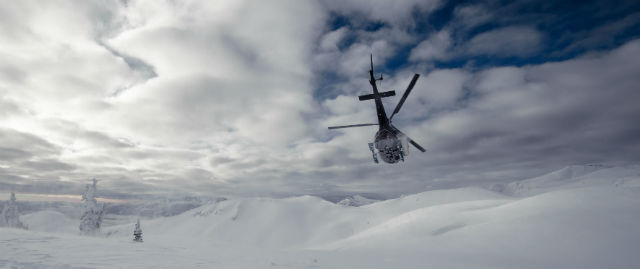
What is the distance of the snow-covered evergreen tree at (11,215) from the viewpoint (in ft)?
222

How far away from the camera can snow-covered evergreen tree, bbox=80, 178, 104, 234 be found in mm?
59750

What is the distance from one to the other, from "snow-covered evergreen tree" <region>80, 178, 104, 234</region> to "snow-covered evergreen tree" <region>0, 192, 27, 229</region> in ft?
80.5

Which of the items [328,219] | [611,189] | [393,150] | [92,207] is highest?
[393,150]

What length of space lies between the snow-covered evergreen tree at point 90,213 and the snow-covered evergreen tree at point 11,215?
24523 mm

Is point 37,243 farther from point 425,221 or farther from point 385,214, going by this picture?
point 385,214

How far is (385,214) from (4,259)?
151m

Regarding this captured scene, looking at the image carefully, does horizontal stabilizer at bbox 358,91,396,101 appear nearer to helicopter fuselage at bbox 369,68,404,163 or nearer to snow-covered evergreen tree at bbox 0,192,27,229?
helicopter fuselage at bbox 369,68,404,163

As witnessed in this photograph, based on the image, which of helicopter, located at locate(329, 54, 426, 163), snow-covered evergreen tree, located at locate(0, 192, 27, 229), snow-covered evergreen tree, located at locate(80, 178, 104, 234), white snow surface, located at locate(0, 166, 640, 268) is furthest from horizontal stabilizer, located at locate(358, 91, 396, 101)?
snow-covered evergreen tree, located at locate(0, 192, 27, 229)

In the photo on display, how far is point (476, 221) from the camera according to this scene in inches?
1080

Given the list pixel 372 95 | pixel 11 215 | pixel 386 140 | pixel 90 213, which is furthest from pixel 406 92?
pixel 11 215

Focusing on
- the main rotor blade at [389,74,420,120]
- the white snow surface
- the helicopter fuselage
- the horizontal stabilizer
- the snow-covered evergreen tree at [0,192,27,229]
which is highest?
the horizontal stabilizer

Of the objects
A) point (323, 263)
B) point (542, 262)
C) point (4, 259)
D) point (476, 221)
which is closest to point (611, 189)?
point (476, 221)

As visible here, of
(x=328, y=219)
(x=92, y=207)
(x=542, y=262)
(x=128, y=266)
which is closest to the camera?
(x=128, y=266)

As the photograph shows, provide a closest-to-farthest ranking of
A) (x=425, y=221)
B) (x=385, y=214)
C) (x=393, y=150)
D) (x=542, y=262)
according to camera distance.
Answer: (x=542, y=262) < (x=393, y=150) < (x=425, y=221) < (x=385, y=214)
